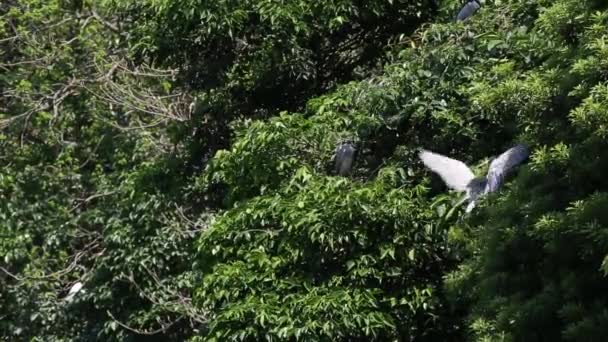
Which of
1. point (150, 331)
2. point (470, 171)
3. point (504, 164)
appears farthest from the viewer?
point (150, 331)

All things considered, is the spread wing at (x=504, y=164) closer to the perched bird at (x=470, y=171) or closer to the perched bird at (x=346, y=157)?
the perched bird at (x=470, y=171)

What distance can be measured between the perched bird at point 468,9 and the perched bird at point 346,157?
1075 mm

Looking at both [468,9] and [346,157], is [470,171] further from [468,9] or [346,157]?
[468,9]

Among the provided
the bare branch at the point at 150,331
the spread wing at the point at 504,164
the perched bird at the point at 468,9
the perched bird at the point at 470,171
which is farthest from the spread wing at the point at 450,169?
the bare branch at the point at 150,331

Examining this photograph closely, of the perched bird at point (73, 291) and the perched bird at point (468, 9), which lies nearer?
the perched bird at point (468, 9)

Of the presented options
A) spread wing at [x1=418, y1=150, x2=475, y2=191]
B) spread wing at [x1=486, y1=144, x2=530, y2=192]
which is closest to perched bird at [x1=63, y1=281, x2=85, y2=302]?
spread wing at [x1=418, y1=150, x2=475, y2=191]

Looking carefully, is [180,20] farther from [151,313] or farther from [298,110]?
[151,313]

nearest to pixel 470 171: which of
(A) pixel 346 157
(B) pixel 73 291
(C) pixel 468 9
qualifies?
(A) pixel 346 157

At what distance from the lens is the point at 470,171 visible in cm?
602

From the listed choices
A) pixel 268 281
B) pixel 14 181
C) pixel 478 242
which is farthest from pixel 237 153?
pixel 14 181

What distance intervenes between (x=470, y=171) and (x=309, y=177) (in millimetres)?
881

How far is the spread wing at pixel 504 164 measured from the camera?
544cm

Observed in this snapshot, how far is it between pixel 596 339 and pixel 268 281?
2.36 meters

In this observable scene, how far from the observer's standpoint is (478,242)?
5.12 m
